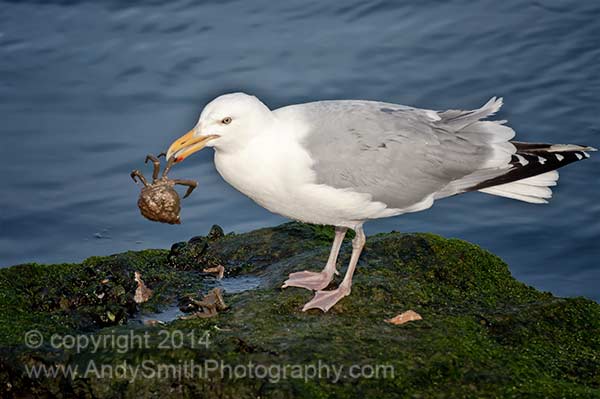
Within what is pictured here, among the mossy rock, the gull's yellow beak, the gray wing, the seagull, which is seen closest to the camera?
the mossy rock

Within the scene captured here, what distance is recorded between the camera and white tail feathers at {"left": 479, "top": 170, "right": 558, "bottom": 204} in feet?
25.5

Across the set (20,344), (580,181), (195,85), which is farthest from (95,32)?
(20,344)

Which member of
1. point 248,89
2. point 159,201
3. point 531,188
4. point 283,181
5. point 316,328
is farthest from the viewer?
point 248,89

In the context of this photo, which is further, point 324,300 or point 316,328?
point 324,300

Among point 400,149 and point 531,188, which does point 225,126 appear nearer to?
point 400,149

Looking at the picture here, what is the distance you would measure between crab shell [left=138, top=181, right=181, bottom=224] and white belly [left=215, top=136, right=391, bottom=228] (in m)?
0.44

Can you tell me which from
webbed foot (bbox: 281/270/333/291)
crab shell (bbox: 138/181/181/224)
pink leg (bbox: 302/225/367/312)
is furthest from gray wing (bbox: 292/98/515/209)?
crab shell (bbox: 138/181/181/224)

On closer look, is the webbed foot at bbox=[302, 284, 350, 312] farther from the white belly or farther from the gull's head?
the gull's head

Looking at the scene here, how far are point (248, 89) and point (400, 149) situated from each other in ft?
18.3

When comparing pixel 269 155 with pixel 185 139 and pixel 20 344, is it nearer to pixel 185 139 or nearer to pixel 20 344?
pixel 185 139

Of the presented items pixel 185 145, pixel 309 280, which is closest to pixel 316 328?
pixel 309 280

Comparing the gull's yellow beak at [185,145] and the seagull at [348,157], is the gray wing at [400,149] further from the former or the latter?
the gull's yellow beak at [185,145]

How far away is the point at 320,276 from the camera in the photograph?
7.24 meters

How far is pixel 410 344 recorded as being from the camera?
6.04 m
